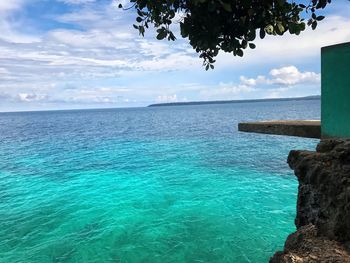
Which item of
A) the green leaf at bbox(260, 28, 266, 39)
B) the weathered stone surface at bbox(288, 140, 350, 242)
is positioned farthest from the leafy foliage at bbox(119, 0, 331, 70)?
the weathered stone surface at bbox(288, 140, 350, 242)

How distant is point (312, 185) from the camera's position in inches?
148

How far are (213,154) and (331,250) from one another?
2999cm

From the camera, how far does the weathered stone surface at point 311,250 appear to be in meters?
2.82

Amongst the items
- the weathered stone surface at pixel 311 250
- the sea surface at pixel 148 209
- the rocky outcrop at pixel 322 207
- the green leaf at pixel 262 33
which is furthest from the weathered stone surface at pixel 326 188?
the sea surface at pixel 148 209

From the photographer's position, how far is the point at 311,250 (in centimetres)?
305

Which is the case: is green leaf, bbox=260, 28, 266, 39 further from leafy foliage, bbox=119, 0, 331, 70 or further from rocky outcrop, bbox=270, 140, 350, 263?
rocky outcrop, bbox=270, 140, 350, 263

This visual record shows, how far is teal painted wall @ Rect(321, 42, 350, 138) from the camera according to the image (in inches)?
204

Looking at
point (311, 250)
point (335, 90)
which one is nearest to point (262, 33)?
point (335, 90)

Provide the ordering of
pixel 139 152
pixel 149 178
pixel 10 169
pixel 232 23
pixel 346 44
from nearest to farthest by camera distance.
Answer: pixel 232 23, pixel 346 44, pixel 149 178, pixel 10 169, pixel 139 152

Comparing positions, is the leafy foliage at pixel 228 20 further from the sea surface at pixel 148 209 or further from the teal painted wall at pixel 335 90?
the sea surface at pixel 148 209

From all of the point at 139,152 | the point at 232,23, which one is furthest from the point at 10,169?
the point at 232,23

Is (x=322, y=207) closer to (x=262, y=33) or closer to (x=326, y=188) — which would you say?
(x=326, y=188)

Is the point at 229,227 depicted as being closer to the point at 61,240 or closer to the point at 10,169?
the point at 61,240

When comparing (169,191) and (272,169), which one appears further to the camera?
(272,169)
